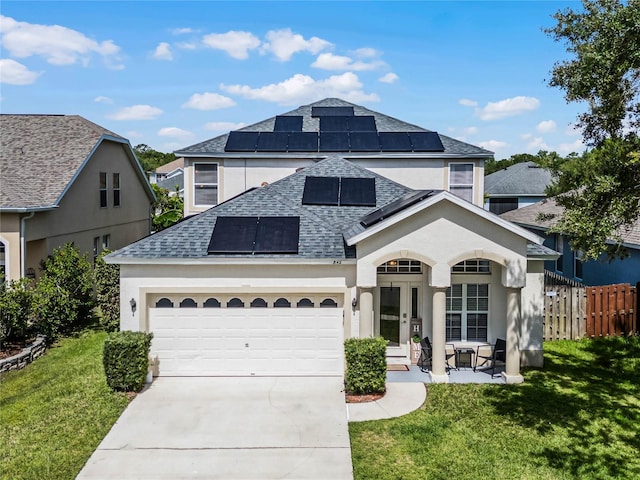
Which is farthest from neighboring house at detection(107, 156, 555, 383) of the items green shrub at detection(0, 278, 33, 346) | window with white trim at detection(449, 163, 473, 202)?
window with white trim at detection(449, 163, 473, 202)

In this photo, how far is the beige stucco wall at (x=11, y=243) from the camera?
16016mm

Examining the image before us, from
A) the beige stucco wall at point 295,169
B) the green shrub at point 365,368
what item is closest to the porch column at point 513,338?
the green shrub at point 365,368

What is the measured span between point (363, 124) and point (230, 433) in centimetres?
1582

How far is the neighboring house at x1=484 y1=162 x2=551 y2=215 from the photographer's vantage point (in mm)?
35844

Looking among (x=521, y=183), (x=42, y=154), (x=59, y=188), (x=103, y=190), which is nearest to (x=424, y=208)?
(x=59, y=188)

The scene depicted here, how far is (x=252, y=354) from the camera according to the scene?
42.1 ft

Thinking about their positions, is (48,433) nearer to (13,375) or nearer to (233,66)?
(13,375)

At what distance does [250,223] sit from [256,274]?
70.8 inches

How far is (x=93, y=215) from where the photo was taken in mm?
21344

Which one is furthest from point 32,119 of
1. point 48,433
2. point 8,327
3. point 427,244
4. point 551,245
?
point 551,245

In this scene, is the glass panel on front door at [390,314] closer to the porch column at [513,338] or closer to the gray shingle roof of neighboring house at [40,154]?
the porch column at [513,338]

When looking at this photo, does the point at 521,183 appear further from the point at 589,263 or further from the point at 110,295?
the point at 110,295

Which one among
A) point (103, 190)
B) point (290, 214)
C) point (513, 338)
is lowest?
point (513, 338)

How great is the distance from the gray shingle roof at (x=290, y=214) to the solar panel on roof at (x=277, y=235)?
192 mm
